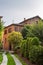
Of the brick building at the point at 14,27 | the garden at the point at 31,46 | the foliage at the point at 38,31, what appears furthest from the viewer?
the brick building at the point at 14,27

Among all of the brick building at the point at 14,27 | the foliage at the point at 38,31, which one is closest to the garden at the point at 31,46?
the foliage at the point at 38,31

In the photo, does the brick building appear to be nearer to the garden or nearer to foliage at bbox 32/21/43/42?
the garden

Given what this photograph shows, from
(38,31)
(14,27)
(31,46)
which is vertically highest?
(14,27)

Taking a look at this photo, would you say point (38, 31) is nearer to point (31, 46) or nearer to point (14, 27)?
point (31, 46)

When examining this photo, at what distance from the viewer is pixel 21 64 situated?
1094 inches

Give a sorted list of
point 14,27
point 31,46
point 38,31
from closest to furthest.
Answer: point 31,46 → point 38,31 → point 14,27

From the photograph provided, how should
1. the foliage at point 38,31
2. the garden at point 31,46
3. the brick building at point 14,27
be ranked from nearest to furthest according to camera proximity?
the garden at point 31,46 → the foliage at point 38,31 → the brick building at point 14,27

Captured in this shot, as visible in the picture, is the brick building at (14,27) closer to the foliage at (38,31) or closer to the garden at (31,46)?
the garden at (31,46)

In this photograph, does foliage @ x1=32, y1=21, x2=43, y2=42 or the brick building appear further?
the brick building

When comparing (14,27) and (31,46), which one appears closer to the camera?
(31,46)

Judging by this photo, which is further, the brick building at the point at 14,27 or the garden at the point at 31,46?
the brick building at the point at 14,27

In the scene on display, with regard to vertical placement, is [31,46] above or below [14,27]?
below

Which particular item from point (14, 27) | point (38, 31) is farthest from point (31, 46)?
point (14, 27)

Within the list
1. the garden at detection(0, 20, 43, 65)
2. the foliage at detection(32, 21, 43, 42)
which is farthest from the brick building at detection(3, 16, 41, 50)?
the foliage at detection(32, 21, 43, 42)
